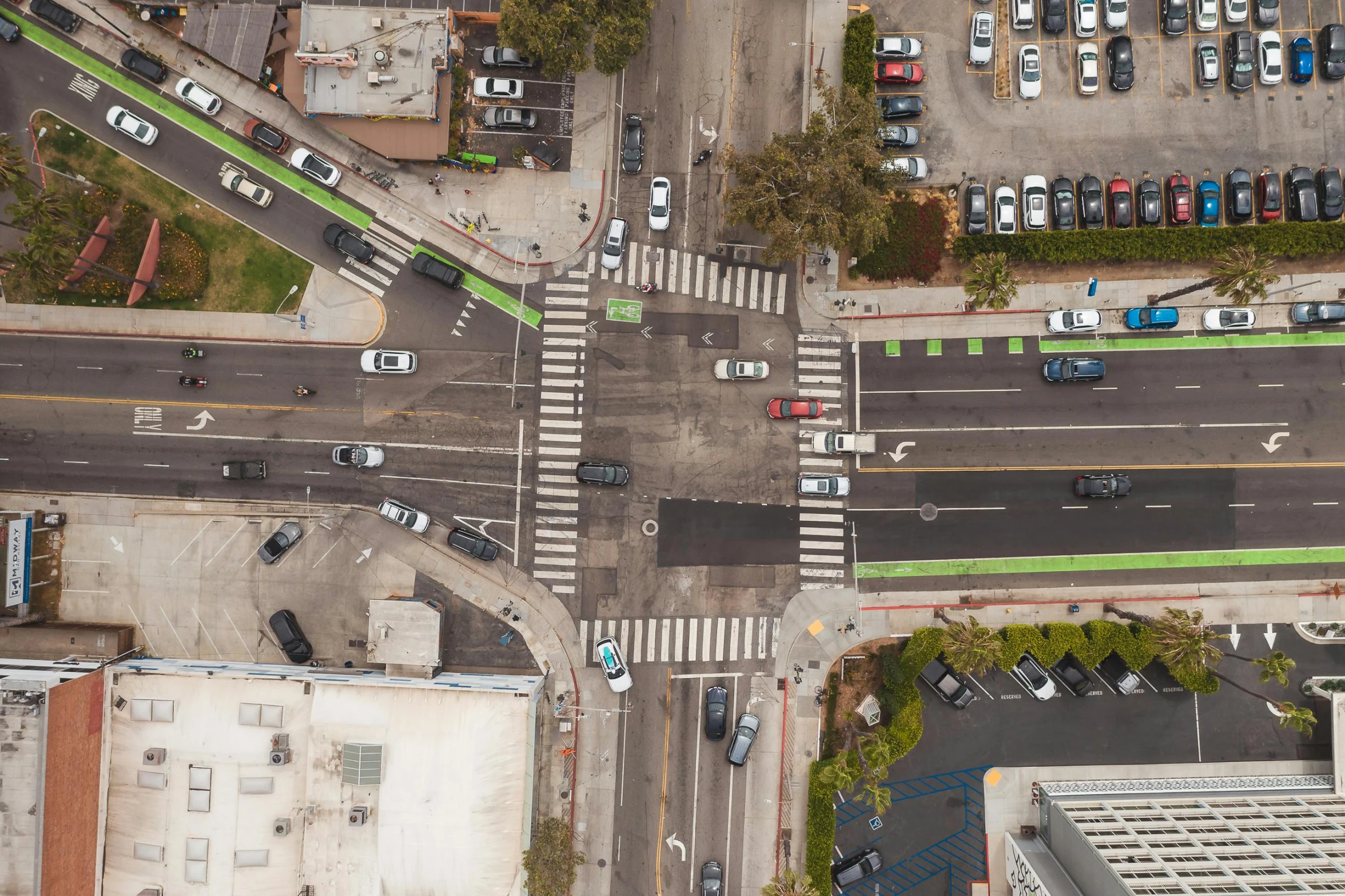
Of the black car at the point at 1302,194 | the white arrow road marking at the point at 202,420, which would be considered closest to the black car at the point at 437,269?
the white arrow road marking at the point at 202,420

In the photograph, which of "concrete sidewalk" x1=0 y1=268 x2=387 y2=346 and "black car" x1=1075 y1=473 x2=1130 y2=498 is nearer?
"black car" x1=1075 y1=473 x2=1130 y2=498

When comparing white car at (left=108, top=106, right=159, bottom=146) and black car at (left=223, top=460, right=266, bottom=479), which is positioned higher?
white car at (left=108, top=106, right=159, bottom=146)

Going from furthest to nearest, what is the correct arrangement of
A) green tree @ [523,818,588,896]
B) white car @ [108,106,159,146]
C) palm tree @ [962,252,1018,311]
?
A: white car @ [108,106,159,146] < palm tree @ [962,252,1018,311] < green tree @ [523,818,588,896]

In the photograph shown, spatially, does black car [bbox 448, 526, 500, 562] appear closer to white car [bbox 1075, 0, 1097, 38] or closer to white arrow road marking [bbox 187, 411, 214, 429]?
white arrow road marking [bbox 187, 411, 214, 429]

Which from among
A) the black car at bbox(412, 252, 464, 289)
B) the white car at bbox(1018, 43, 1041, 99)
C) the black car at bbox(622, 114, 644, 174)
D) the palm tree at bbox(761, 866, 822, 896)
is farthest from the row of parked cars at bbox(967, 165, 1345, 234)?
the palm tree at bbox(761, 866, 822, 896)

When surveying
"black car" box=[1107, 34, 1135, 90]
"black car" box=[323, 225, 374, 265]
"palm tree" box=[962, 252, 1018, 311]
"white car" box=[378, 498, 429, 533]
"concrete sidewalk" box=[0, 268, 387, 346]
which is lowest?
"white car" box=[378, 498, 429, 533]

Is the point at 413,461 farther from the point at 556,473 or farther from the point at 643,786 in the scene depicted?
the point at 643,786

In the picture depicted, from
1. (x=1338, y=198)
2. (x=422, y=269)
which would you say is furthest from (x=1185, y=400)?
(x=422, y=269)
